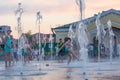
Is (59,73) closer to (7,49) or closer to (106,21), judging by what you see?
(7,49)

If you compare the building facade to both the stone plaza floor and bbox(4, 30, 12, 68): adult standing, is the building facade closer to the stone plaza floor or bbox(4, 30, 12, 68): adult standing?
bbox(4, 30, 12, 68): adult standing

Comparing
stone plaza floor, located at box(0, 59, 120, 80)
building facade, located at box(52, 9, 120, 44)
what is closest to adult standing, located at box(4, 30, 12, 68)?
stone plaza floor, located at box(0, 59, 120, 80)

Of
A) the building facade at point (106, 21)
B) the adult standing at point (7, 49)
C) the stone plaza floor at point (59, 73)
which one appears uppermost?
the building facade at point (106, 21)

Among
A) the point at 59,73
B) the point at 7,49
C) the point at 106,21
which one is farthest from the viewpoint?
the point at 106,21

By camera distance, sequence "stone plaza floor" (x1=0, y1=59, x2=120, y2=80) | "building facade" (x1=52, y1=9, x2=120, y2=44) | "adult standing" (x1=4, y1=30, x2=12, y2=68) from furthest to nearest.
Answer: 1. "building facade" (x1=52, y1=9, x2=120, y2=44)
2. "adult standing" (x1=4, y1=30, x2=12, y2=68)
3. "stone plaza floor" (x1=0, y1=59, x2=120, y2=80)

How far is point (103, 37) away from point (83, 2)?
41218mm

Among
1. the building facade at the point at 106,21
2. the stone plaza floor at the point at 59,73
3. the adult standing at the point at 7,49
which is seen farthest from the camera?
the building facade at the point at 106,21

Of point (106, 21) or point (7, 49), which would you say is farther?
point (106, 21)

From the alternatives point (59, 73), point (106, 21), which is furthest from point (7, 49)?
point (106, 21)

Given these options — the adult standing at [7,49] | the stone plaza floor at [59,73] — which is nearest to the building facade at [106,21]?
the adult standing at [7,49]

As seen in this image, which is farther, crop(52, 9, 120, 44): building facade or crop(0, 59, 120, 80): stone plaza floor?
crop(52, 9, 120, 44): building facade

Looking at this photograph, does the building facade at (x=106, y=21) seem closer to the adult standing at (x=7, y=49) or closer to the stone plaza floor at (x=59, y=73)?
the adult standing at (x=7, y=49)

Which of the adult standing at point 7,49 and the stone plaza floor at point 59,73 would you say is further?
the adult standing at point 7,49

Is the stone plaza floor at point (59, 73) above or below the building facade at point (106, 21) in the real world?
below
